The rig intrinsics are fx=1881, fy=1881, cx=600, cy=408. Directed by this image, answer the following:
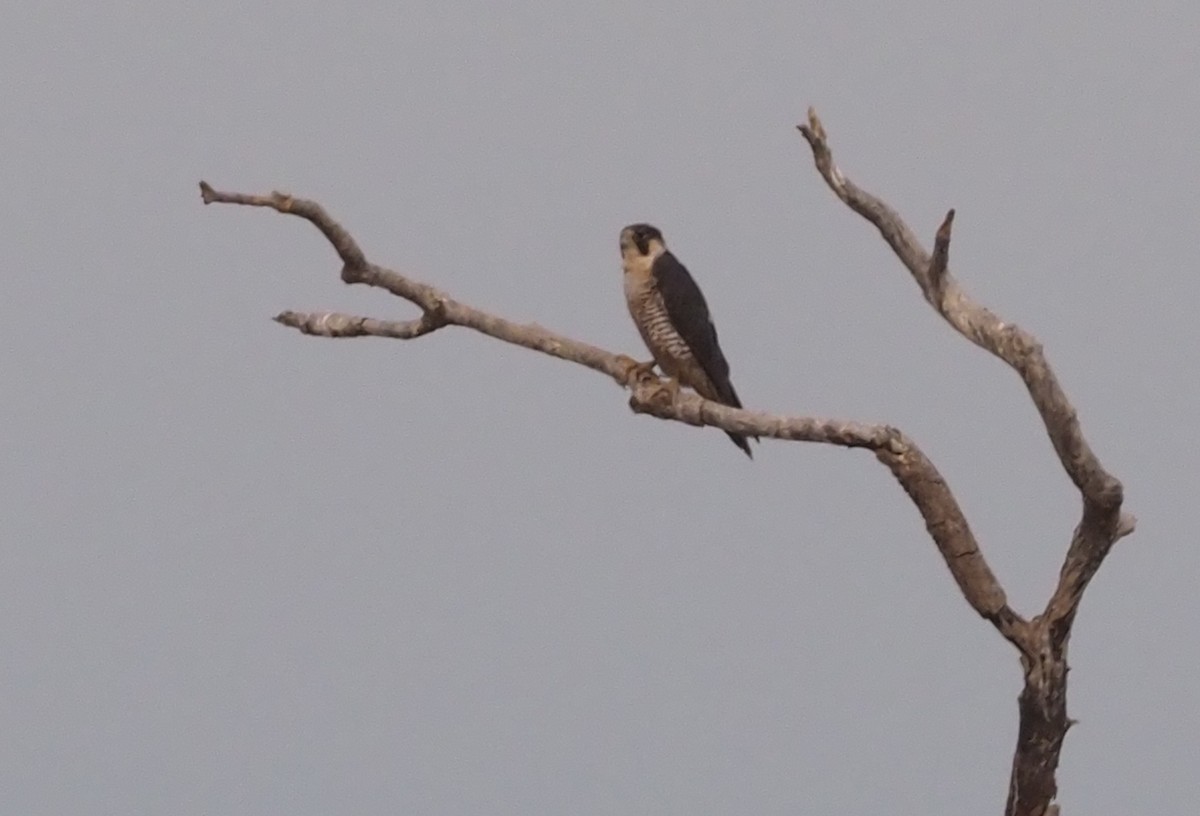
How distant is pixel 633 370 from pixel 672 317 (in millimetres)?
425

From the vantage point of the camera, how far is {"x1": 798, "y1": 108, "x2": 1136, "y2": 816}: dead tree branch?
5668 millimetres

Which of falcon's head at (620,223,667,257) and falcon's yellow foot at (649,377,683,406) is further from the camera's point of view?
falcon's head at (620,223,667,257)

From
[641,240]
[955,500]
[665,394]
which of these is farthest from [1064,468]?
[641,240]


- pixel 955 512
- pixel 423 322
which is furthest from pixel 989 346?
pixel 423 322

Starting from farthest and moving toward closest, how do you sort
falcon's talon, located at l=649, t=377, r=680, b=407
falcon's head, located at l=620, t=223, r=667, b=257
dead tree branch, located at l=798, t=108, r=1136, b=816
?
falcon's head, located at l=620, t=223, r=667, b=257 < falcon's talon, located at l=649, t=377, r=680, b=407 < dead tree branch, located at l=798, t=108, r=1136, b=816

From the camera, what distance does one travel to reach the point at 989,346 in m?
5.85

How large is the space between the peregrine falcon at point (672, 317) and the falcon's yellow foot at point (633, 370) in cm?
13

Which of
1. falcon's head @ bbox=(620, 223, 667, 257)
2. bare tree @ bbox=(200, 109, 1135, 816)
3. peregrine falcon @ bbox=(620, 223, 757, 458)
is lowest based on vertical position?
bare tree @ bbox=(200, 109, 1135, 816)

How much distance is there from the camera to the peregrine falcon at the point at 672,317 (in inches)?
288

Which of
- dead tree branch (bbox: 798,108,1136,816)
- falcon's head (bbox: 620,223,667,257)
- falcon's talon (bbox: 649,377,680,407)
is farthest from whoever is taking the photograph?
falcon's head (bbox: 620,223,667,257)

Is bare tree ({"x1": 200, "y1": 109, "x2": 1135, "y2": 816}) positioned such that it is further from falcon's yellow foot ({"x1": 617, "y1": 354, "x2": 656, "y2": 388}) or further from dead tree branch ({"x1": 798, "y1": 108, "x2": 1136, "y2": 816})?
falcon's yellow foot ({"x1": 617, "y1": 354, "x2": 656, "y2": 388})

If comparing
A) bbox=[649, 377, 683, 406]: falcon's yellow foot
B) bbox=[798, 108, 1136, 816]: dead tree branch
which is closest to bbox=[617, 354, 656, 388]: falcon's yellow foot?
bbox=[649, 377, 683, 406]: falcon's yellow foot

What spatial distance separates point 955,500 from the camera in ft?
19.7

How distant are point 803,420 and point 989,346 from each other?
623 mm
